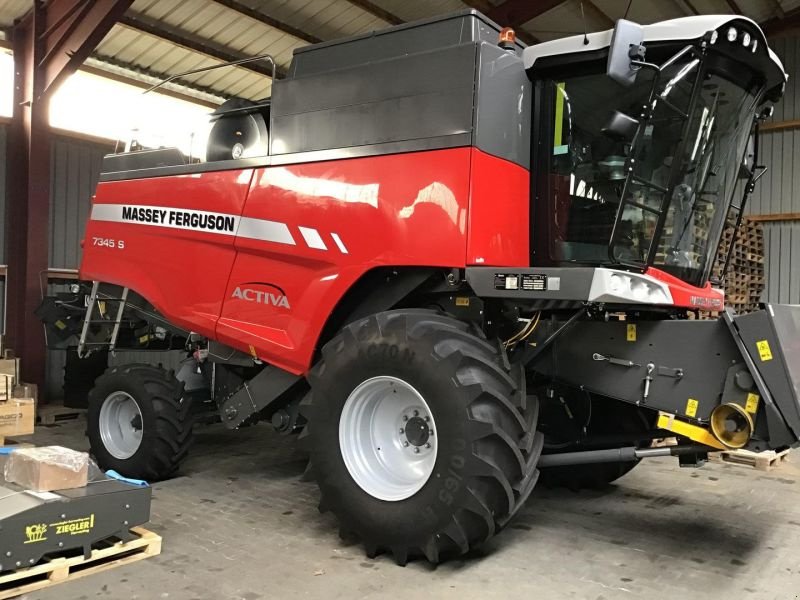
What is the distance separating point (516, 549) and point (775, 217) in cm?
921

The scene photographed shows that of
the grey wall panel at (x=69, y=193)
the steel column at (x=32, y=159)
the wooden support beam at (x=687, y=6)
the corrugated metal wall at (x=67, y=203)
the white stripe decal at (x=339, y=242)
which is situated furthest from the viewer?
the wooden support beam at (x=687, y=6)

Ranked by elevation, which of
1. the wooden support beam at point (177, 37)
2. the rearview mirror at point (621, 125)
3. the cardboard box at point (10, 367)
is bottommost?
the cardboard box at point (10, 367)

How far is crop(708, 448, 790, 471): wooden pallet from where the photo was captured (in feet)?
19.4

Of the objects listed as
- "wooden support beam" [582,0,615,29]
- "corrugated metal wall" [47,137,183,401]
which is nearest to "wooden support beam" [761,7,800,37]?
"wooden support beam" [582,0,615,29]

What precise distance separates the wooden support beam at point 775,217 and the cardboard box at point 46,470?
1057 centimetres

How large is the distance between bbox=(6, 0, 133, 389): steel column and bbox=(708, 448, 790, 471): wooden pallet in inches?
303

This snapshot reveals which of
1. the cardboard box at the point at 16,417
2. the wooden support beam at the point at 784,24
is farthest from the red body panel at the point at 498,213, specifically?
the wooden support beam at the point at 784,24

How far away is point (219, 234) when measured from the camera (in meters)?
4.68

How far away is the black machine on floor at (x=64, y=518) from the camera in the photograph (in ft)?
10.1

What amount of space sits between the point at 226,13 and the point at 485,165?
6.63 m

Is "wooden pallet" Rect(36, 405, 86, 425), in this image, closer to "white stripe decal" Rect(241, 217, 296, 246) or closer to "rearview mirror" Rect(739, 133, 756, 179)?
"white stripe decal" Rect(241, 217, 296, 246)

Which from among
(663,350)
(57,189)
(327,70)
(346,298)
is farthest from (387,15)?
(663,350)

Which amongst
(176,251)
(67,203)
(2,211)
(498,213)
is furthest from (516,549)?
(67,203)

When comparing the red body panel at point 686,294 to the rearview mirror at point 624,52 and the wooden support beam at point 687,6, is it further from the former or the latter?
the wooden support beam at point 687,6
